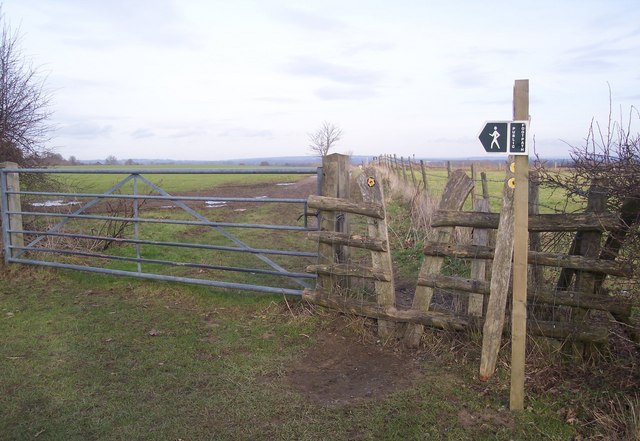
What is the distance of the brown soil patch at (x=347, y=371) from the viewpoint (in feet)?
13.6

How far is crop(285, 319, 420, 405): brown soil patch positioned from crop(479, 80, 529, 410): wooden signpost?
36.5 inches

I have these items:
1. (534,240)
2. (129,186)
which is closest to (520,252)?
(534,240)

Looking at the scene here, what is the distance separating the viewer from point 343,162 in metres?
5.73

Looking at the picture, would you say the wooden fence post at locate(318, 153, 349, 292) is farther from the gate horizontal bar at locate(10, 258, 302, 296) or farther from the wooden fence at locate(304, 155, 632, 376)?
the gate horizontal bar at locate(10, 258, 302, 296)

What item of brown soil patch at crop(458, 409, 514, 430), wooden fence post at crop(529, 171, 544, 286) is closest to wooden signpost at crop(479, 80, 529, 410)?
brown soil patch at crop(458, 409, 514, 430)

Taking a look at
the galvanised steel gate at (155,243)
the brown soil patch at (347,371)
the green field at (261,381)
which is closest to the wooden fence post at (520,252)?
the green field at (261,381)

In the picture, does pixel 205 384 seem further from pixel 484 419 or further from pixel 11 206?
pixel 11 206

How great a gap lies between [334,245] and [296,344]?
1.18m

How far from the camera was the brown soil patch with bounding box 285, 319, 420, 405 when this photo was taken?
416 cm

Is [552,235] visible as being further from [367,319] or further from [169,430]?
[169,430]

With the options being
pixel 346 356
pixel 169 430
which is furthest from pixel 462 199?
pixel 169 430

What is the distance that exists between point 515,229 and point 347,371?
199cm

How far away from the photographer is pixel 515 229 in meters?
3.65

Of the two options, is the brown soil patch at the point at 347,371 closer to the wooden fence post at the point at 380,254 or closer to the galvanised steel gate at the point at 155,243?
the wooden fence post at the point at 380,254
